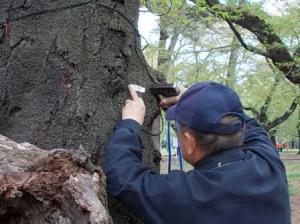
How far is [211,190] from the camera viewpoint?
1.46 metres

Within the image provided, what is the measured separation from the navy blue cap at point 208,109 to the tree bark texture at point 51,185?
353 mm

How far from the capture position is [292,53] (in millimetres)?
9625

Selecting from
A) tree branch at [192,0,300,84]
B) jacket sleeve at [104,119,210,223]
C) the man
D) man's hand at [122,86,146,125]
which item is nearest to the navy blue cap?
the man

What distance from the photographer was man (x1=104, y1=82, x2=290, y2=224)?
4.79ft

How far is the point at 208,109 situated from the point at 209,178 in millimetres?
227

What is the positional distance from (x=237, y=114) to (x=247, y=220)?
0.35 m

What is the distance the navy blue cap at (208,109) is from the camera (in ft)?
4.91

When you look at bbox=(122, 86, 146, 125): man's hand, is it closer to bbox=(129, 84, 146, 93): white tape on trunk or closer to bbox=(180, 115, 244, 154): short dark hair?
bbox=(129, 84, 146, 93): white tape on trunk

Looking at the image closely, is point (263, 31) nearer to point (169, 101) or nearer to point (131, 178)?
point (169, 101)

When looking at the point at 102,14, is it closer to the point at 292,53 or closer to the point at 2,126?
the point at 2,126

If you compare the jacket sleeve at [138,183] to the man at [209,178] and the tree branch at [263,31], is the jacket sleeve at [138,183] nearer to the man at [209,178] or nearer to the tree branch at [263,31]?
the man at [209,178]

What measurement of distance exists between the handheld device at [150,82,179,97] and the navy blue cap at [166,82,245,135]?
1.22 ft

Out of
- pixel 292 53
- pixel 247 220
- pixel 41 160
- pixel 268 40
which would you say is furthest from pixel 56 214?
pixel 292 53

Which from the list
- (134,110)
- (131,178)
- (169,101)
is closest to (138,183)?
(131,178)
